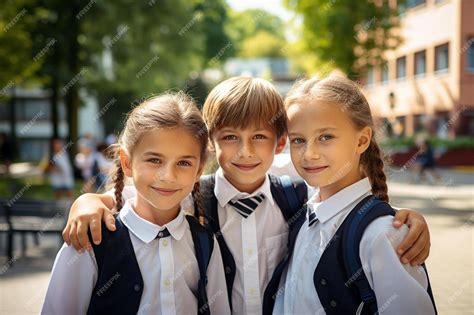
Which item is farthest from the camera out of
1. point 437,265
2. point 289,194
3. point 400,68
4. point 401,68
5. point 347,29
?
point 400,68

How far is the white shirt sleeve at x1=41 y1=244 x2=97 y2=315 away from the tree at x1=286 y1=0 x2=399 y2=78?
21.4 meters

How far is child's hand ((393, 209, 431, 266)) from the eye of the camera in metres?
2.13

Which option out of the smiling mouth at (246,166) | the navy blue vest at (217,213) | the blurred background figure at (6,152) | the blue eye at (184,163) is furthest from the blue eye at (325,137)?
the blurred background figure at (6,152)

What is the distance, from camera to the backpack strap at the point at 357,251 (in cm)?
220

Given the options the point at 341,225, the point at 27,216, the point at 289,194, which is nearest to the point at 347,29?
the point at 27,216

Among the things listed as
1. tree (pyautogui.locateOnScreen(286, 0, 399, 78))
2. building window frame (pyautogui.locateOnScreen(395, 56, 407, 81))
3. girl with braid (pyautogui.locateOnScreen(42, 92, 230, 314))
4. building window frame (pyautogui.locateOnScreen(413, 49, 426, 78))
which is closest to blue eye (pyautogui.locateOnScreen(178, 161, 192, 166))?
girl with braid (pyautogui.locateOnScreen(42, 92, 230, 314))

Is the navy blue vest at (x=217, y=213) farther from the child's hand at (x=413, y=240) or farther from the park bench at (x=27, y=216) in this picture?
the park bench at (x=27, y=216)

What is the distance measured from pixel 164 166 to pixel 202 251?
16.5 inches

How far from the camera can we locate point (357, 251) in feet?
7.22

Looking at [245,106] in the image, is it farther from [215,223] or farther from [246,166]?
[215,223]

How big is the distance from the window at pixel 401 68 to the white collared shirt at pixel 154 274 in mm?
33800

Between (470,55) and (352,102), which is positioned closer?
(352,102)

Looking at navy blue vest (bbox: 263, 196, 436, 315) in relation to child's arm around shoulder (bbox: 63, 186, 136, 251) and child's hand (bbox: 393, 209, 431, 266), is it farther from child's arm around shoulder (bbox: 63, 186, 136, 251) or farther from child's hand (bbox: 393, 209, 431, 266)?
child's arm around shoulder (bbox: 63, 186, 136, 251)

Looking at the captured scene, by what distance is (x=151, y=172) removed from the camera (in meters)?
2.30
